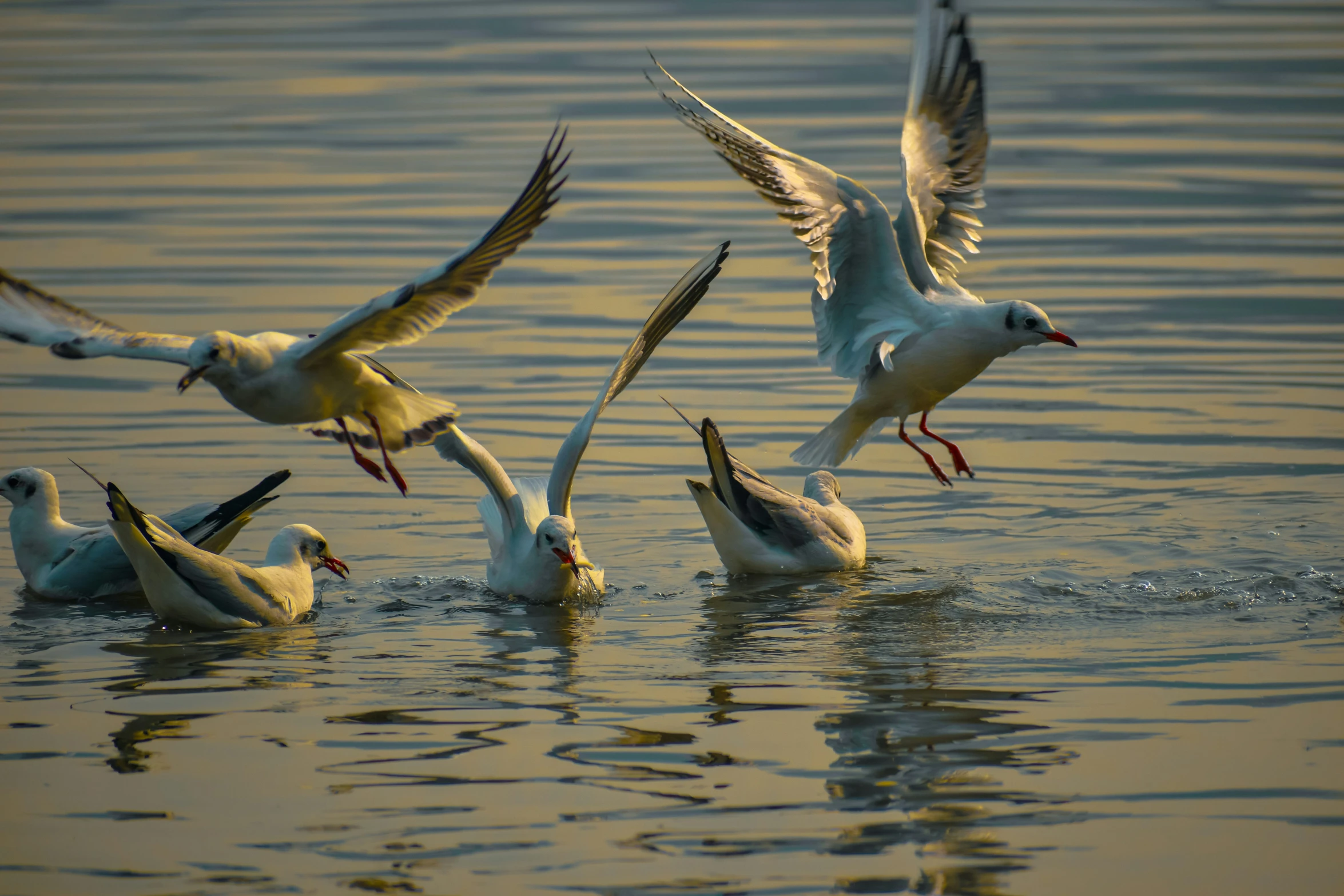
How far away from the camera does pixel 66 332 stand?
361 inches

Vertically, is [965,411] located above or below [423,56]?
below

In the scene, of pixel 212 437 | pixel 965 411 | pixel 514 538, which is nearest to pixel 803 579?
pixel 514 538

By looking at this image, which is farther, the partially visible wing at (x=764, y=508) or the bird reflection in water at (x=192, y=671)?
the partially visible wing at (x=764, y=508)

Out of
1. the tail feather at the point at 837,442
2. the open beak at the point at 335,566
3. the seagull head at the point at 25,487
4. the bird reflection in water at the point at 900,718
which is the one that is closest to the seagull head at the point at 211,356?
the open beak at the point at 335,566

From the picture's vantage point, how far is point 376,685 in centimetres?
787

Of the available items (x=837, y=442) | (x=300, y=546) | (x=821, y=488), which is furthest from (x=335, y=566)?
(x=837, y=442)

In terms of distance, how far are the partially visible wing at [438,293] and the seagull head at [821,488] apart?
8.17 feet

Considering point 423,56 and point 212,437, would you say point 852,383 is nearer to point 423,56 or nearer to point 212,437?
point 212,437

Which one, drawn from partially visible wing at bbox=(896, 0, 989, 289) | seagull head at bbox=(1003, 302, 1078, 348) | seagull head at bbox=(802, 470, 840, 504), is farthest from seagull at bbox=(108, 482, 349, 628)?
partially visible wing at bbox=(896, 0, 989, 289)

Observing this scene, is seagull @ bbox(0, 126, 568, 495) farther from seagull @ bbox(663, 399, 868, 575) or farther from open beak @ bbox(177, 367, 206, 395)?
seagull @ bbox(663, 399, 868, 575)

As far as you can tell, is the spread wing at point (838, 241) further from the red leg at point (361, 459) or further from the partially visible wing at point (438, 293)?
the red leg at point (361, 459)

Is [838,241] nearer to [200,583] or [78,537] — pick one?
[200,583]

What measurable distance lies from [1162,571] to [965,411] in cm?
425

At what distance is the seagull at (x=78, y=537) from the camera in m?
9.55
